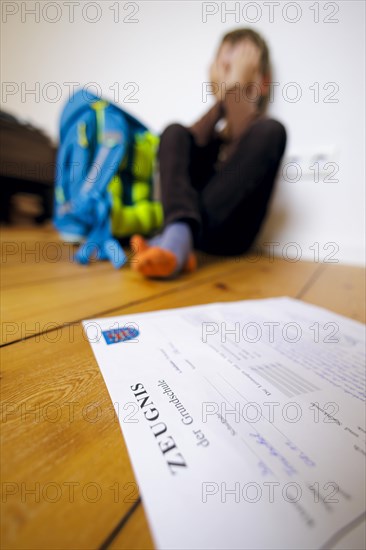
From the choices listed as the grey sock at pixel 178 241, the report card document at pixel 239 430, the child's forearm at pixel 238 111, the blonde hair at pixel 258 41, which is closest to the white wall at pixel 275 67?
the blonde hair at pixel 258 41

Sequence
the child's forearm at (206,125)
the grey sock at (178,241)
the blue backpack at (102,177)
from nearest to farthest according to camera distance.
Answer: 1. the grey sock at (178,241)
2. the blue backpack at (102,177)
3. the child's forearm at (206,125)

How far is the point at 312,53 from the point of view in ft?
2.72

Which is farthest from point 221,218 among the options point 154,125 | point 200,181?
point 154,125

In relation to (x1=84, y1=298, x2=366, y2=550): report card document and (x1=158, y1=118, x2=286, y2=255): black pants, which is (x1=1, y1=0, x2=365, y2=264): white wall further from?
(x1=84, y1=298, x2=366, y2=550): report card document

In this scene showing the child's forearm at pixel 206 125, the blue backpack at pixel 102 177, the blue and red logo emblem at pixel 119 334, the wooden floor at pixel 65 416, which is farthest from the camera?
the child's forearm at pixel 206 125

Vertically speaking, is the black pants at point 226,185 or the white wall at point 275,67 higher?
the white wall at point 275,67

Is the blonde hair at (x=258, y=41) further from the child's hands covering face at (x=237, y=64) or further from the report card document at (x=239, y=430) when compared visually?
the report card document at (x=239, y=430)

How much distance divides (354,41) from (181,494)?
3.74ft

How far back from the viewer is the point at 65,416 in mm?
173

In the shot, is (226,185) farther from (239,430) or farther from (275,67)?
(239,430)

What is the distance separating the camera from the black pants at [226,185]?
0.66m

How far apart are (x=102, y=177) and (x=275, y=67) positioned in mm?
711

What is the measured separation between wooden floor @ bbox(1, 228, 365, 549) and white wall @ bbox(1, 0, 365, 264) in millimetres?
527

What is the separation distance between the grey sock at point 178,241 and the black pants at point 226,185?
19 mm
